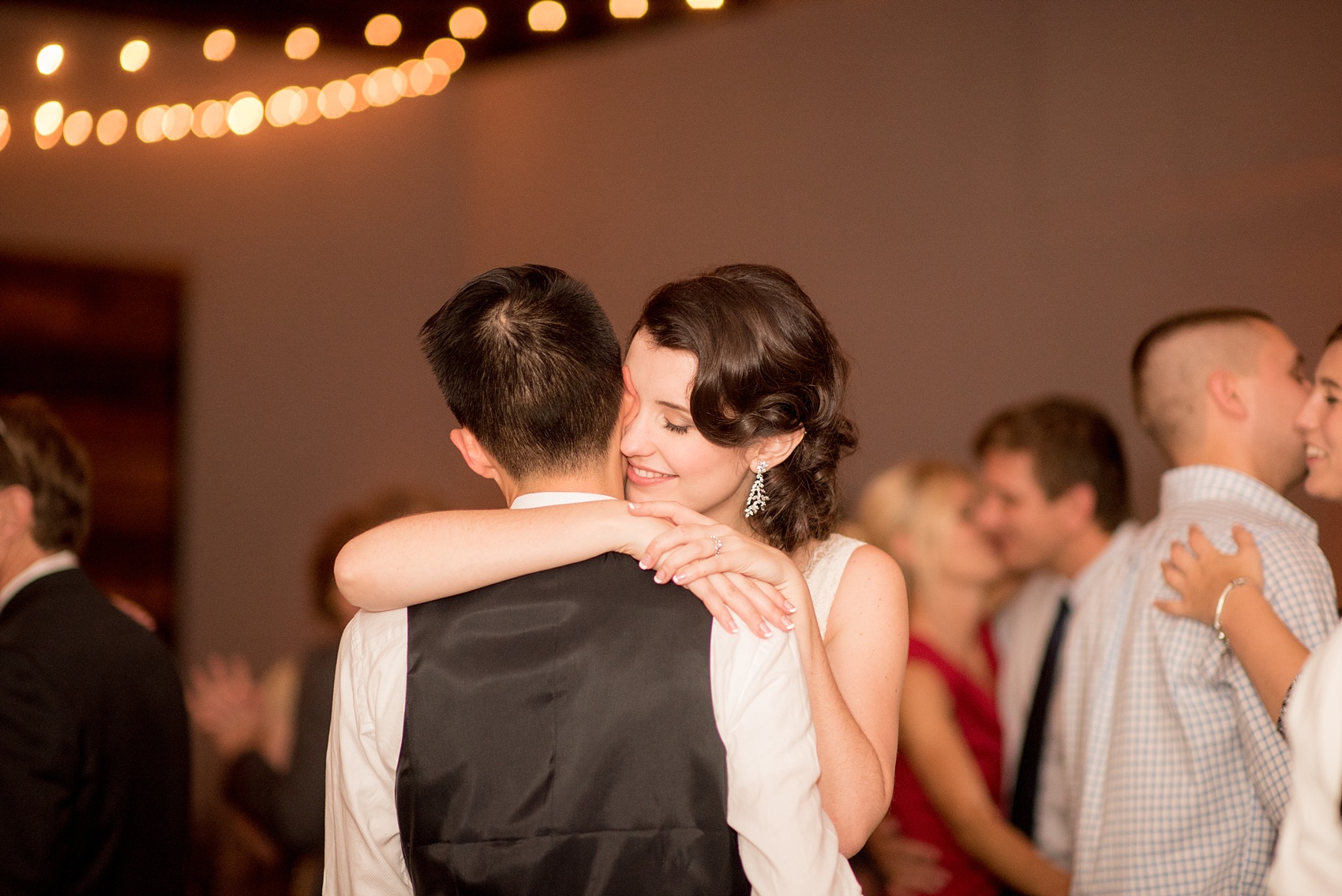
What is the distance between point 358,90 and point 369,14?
572 millimetres

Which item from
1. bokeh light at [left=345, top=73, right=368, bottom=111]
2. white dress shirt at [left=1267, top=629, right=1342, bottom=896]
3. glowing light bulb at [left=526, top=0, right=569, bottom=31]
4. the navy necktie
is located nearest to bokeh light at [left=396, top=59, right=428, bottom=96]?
bokeh light at [left=345, top=73, right=368, bottom=111]

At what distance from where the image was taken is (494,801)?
139 centimetres

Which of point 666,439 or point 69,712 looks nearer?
point 666,439

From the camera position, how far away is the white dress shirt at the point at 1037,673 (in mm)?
3082

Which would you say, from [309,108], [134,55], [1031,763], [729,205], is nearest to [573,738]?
[1031,763]

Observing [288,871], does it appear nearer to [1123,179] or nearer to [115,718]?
[115,718]

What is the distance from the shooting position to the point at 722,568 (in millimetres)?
1423

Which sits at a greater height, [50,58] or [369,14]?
[369,14]

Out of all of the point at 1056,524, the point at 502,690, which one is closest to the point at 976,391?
the point at 1056,524

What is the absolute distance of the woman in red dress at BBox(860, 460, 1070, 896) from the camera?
9.34 feet

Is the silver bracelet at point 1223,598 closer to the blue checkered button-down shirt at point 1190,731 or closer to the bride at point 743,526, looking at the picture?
the blue checkered button-down shirt at point 1190,731

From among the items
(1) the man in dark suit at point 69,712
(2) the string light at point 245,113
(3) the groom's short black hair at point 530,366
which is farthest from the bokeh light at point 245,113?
(3) the groom's short black hair at point 530,366

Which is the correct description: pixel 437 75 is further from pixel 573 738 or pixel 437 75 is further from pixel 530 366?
pixel 573 738

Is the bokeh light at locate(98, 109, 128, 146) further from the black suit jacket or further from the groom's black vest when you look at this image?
the groom's black vest
